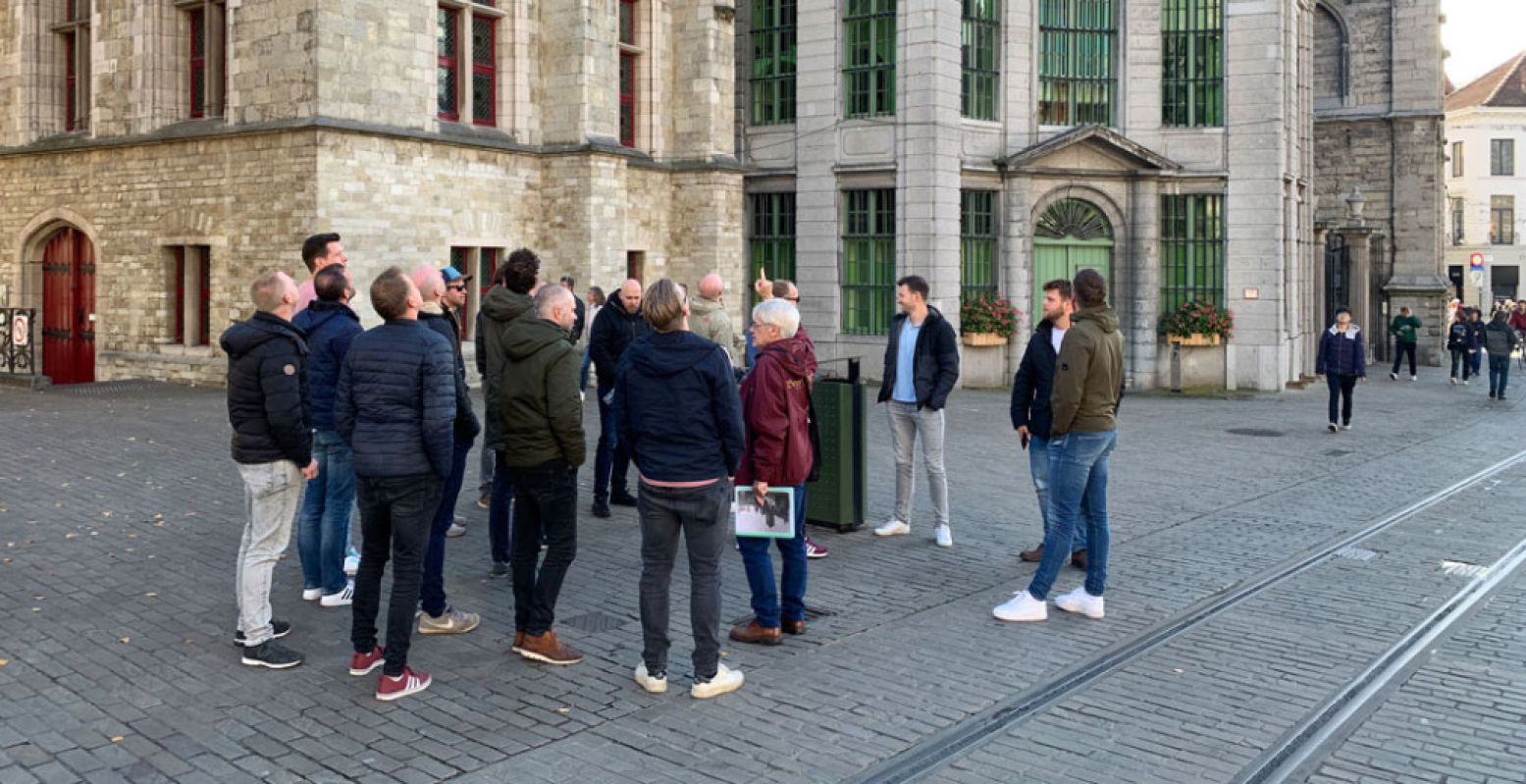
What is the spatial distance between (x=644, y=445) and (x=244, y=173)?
1604cm

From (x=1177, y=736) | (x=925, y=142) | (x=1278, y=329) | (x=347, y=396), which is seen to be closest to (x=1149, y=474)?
(x=1177, y=736)

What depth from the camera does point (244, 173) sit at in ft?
66.0

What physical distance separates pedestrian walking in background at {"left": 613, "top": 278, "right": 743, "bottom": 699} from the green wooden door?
20422mm

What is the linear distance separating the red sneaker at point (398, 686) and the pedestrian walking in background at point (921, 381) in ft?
15.3

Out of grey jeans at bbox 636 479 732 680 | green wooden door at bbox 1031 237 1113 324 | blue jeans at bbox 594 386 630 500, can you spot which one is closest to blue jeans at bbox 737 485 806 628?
grey jeans at bbox 636 479 732 680

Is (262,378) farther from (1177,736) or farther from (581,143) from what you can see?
(581,143)

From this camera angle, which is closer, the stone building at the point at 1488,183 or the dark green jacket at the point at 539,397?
the dark green jacket at the point at 539,397

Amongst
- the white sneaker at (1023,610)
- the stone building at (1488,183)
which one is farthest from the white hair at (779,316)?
the stone building at (1488,183)

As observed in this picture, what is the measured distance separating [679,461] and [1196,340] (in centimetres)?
2187

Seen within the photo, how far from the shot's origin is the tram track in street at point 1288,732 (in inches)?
217

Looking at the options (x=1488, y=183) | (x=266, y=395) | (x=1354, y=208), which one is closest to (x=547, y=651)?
(x=266, y=395)

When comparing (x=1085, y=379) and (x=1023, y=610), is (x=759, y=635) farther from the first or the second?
(x=1085, y=379)

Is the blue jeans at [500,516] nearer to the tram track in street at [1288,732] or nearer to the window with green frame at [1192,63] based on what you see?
the tram track in street at [1288,732]

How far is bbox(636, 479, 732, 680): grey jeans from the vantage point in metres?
6.34
